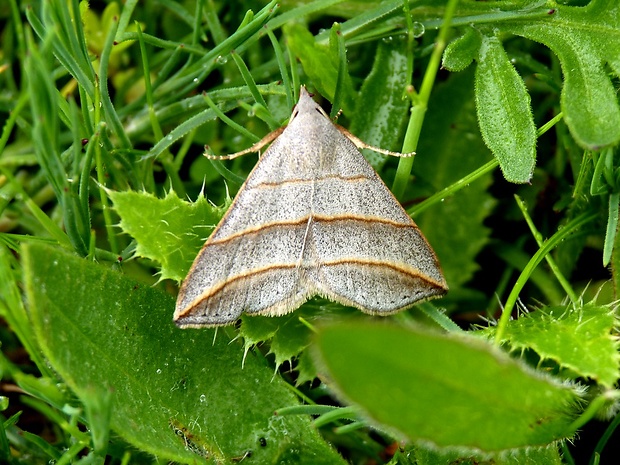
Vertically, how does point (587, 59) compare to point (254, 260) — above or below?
above

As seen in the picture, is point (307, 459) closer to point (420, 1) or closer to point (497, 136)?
point (497, 136)

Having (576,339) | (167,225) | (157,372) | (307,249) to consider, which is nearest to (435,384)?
(576,339)

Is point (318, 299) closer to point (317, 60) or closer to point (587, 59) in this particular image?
point (317, 60)

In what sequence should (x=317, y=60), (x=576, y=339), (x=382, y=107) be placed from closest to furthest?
(x=576, y=339) → (x=317, y=60) → (x=382, y=107)

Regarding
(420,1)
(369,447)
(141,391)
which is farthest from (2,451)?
(420,1)

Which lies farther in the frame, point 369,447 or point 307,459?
point 369,447

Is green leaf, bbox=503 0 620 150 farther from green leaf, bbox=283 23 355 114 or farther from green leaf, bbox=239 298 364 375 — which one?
green leaf, bbox=239 298 364 375

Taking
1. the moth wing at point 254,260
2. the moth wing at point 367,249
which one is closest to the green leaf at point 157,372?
the moth wing at point 254,260

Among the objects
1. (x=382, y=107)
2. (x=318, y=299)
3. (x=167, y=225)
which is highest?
(x=382, y=107)
